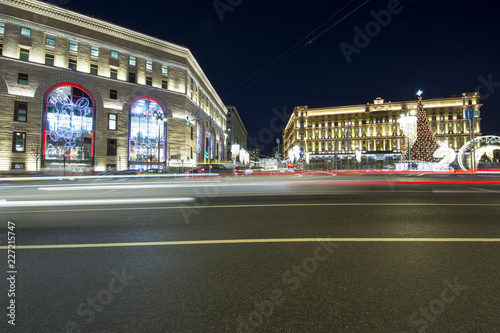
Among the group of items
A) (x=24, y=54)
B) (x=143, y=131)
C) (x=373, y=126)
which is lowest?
(x=143, y=131)

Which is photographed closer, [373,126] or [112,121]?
[112,121]

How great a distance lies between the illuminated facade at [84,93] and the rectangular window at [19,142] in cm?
10

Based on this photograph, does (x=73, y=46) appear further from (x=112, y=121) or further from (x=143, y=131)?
(x=143, y=131)

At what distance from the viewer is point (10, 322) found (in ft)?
6.79

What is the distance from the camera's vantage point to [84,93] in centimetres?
3666

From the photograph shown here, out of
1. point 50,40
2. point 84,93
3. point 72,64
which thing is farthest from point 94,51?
point 84,93

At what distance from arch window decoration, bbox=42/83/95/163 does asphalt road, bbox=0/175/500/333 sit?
36.5 metres

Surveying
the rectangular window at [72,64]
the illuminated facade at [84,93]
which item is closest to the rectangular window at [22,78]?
the illuminated facade at [84,93]

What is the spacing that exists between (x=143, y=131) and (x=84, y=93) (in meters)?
9.98

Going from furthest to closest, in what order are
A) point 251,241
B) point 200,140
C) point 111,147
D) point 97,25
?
point 200,140
point 111,147
point 97,25
point 251,241

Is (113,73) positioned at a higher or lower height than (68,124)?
higher

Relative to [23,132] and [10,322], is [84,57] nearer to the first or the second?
[23,132]

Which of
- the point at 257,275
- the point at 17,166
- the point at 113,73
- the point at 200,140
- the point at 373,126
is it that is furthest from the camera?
the point at 373,126

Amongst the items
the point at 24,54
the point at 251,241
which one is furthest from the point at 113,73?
the point at 251,241
